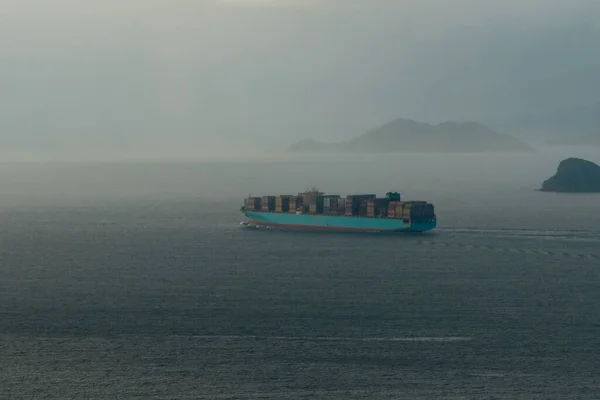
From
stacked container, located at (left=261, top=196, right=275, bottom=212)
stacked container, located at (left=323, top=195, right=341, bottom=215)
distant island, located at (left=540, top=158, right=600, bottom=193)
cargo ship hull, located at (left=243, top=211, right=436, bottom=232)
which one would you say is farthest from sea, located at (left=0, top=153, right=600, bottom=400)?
distant island, located at (left=540, top=158, right=600, bottom=193)

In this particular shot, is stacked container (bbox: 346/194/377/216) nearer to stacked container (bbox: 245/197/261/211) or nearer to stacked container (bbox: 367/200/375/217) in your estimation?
stacked container (bbox: 367/200/375/217)

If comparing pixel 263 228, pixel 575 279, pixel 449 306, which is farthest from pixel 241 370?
pixel 263 228

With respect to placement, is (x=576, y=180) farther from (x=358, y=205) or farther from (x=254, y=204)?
(x=254, y=204)

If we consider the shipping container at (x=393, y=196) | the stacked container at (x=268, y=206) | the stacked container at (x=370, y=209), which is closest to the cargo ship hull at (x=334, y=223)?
the stacked container at (x=268, y=206)

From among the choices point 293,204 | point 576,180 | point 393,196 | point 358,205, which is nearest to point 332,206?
point 358,205

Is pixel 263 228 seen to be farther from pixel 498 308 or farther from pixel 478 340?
pixel 478 340

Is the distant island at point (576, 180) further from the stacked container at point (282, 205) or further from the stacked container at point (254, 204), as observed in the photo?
the stacked container at point (254, 204)

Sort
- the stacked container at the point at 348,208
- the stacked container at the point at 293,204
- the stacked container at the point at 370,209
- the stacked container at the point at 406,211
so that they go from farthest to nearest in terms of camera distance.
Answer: the stacked container at the point at 293,204 < the stacked container at the point at 348,208 < the stacked container at the point at 370,209 < the stacked container at the point at 406,211
